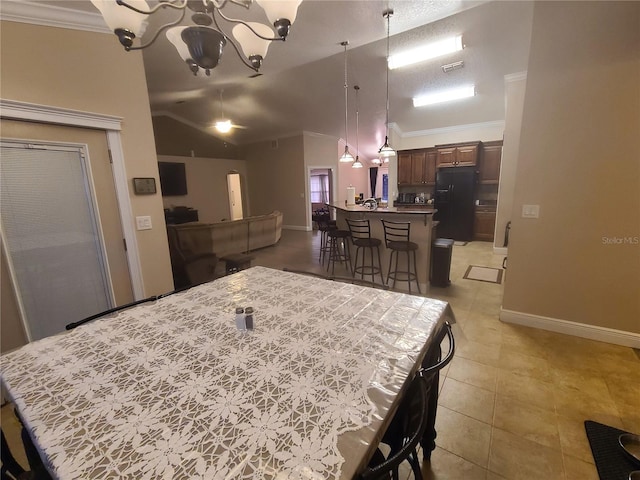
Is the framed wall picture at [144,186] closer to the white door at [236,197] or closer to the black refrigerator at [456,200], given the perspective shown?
the black refrigerator at [456,200]

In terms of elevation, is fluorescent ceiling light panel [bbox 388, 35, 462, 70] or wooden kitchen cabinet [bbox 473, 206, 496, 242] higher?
fluorescent ceiling light panel [bbox 388, 35, 462, 70]

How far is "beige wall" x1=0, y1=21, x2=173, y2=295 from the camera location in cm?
189

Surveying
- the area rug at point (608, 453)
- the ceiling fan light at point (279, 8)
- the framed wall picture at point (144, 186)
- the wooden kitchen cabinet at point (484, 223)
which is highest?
the ceiling fan light at point (279, 8)

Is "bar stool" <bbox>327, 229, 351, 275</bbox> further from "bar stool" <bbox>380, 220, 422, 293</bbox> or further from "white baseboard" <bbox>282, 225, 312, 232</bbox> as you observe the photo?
"white baseboard" <bbox>282, 225, 312, 232</bbox>

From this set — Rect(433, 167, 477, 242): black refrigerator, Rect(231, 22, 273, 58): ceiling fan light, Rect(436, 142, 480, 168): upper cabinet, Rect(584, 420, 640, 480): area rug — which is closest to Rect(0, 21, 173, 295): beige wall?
Rect(231, 22, 273, 58): ceiling fan light

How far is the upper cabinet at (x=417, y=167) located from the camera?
6.66 meters

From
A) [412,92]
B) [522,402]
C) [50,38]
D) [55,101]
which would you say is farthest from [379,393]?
[412,92]

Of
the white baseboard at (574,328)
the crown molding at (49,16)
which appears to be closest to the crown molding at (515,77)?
the white baseboard at (574,328)

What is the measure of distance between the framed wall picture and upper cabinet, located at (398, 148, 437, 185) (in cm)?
599

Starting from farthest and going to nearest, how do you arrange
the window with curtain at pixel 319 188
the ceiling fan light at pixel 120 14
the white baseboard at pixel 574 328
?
the window with curtain at pixel 319 188, the white baseboard at pixel 574 328, the ceiling fan light at pixel 120 14

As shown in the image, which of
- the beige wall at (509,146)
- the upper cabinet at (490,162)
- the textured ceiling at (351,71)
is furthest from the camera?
the upper cabinet at (490,162)

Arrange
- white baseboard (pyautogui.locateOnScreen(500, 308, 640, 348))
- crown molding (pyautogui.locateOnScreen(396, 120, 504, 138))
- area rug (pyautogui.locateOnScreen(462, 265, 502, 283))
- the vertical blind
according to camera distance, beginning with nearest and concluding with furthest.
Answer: the vertical blind < white baseboard (pyautogui.locateOnScreen(500, 308, 640, 348)) < area rug (pyautogui.locateOnScreen(462, 265, 502, 283)) < crown molding (pyautogui.locateOnScreen(396, 120, 504, 138))

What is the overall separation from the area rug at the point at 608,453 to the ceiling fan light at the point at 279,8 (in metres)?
2.71

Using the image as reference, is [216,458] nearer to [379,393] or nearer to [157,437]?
[157,437]
